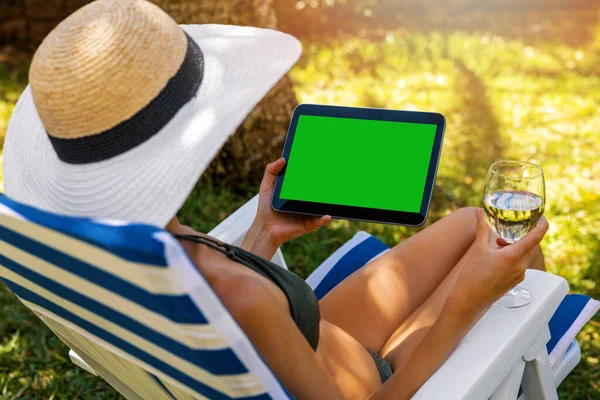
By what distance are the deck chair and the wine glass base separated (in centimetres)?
2

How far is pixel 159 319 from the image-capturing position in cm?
141

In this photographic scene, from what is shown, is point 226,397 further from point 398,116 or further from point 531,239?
point 398,116

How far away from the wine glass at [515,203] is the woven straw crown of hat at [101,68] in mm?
936

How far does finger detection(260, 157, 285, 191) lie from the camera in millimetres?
2361

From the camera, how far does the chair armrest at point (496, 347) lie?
5.75 ft

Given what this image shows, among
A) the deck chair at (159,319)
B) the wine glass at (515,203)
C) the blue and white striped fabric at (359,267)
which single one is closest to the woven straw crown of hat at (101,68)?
the deck chair at (159,319)

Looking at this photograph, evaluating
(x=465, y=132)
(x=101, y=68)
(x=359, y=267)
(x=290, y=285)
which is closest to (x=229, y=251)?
(x=290, y=285)

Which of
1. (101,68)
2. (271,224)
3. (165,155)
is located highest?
(101,68)

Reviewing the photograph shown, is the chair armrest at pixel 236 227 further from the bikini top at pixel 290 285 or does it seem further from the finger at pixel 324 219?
the bikini top at pixel 290 285

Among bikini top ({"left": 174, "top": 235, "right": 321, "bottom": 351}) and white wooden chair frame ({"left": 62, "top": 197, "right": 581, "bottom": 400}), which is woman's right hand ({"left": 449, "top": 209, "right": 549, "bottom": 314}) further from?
bikini top ({"left": 174, "top": 235, "right": 321, "bottom": 351})

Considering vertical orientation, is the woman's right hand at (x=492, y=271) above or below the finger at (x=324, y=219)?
above

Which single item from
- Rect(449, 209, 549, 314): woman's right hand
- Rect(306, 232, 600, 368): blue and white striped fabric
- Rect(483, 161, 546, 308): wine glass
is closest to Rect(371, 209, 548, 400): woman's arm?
Rect(449, 209, 549, 314): woman's right hand

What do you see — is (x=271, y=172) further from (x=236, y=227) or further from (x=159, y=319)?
(x=159, y=319)

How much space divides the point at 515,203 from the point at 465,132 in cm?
307
